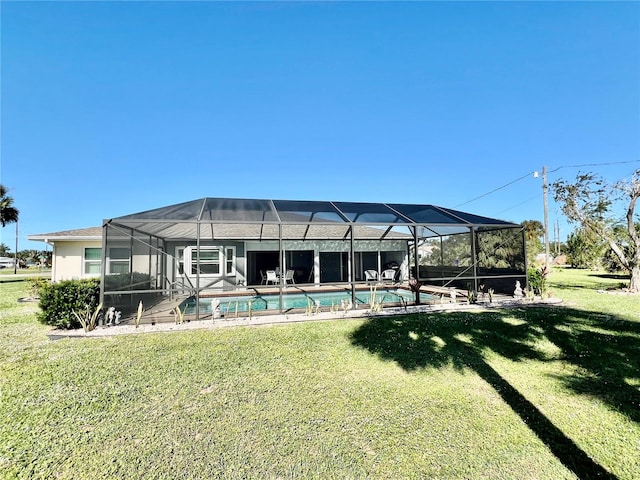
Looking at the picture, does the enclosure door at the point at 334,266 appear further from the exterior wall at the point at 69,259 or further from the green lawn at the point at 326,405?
the green lawn at the point at 326,405

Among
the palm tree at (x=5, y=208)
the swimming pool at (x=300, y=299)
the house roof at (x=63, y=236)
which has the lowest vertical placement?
the swimming pool at (x=300, y=299)

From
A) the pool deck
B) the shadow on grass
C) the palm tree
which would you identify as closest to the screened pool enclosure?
the pool deck

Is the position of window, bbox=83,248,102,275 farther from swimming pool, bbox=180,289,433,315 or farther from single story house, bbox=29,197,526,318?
swimming pool, bbox=180,289,433,315

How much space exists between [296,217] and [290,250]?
7.14 m

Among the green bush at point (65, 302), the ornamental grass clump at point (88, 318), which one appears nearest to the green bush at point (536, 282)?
the ornamental grass clump at point (88, 318)

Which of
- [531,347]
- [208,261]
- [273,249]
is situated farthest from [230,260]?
[531,347]

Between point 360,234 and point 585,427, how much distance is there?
1422cm

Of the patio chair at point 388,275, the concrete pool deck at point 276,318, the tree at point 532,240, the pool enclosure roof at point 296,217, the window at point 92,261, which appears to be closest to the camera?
the concrete pool deck at point 276,318

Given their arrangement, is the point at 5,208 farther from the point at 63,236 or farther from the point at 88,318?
the point at 88,318

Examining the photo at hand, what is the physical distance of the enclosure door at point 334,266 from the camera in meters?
17.9

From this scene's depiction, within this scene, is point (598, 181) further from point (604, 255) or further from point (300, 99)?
point (300, 99)

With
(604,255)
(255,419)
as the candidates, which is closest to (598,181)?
(604,255)

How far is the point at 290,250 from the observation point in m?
16.6

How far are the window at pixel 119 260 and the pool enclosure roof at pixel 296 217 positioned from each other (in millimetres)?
942
